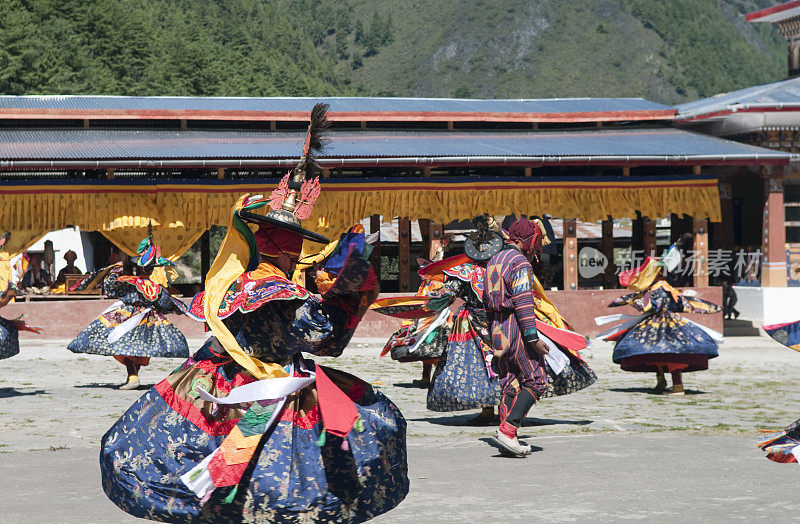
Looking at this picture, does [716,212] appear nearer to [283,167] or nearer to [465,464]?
[283,167]

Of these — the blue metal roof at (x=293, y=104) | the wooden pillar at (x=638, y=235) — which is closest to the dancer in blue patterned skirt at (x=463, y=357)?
the blue metal roof at (x=293, y=104)

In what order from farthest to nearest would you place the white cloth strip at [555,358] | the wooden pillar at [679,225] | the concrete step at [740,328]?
the wooden pillar at [679,225]
the concrete step at [740,328]
the white cloth strip at [555,358]

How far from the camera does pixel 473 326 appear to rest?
1120cm

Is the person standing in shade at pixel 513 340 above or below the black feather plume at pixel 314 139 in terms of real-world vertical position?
below

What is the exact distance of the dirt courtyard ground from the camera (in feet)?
24.2

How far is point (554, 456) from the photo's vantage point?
9.44 metres

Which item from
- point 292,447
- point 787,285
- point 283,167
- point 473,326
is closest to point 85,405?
point 473,326

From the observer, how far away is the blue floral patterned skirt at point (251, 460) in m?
5.17

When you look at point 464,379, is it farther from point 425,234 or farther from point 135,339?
point 425,234

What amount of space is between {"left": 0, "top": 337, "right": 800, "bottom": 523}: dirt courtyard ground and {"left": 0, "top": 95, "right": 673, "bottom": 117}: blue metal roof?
1063 centimetres

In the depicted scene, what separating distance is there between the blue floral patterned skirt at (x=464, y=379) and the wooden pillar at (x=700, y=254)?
580 inches

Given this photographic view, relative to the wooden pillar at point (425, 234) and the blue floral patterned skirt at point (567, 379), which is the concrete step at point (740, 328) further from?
the blue floral patterned skirt at point (567, 379)

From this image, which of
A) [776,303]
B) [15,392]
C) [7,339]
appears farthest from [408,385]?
[776,303]

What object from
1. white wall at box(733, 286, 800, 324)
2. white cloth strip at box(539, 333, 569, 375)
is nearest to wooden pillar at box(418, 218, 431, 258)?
white wall at box(733, 286, 800, 324)
